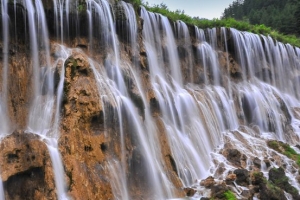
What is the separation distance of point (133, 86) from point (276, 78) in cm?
1480

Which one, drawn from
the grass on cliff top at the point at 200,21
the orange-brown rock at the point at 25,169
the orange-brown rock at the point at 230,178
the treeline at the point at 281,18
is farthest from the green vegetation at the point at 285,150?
the treeline at the point at 281,18

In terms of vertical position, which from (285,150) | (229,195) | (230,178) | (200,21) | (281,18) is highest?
(281,18)

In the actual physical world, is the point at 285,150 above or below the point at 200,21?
below

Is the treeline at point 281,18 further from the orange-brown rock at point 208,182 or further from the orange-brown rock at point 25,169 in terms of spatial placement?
the orange-brown rock at point 25,169

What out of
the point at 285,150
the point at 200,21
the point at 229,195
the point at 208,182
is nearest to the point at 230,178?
the point at 208,182

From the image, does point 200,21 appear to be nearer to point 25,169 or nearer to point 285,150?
point 285,150

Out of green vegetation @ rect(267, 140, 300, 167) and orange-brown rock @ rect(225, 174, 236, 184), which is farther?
green vegetation @ rect(267, 140, 300, 167)

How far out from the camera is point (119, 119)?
9.88 m

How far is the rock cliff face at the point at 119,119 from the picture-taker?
332 inches

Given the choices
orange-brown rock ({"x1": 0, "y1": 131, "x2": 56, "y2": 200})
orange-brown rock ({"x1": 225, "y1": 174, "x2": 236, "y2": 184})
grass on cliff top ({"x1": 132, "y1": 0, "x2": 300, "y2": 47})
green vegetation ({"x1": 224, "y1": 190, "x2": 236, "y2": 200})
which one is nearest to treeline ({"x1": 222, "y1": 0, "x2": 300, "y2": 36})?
grass on cliff top ({"x1": 132, "y1": 0, "x2": 300, "y2": 47})

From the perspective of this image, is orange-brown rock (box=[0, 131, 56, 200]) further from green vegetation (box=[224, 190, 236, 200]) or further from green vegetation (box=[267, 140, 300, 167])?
green vegetation (box=[267, 140, 300, 167])

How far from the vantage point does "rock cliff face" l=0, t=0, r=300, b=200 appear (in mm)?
8422

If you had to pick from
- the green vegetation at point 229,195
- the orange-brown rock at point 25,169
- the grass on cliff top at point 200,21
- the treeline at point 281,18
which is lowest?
the green vegetation at point 229,195

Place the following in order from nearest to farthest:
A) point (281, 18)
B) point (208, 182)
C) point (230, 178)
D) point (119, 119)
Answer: point (119, 119), point (208, 182), point (230, 178), point (281, 18)
